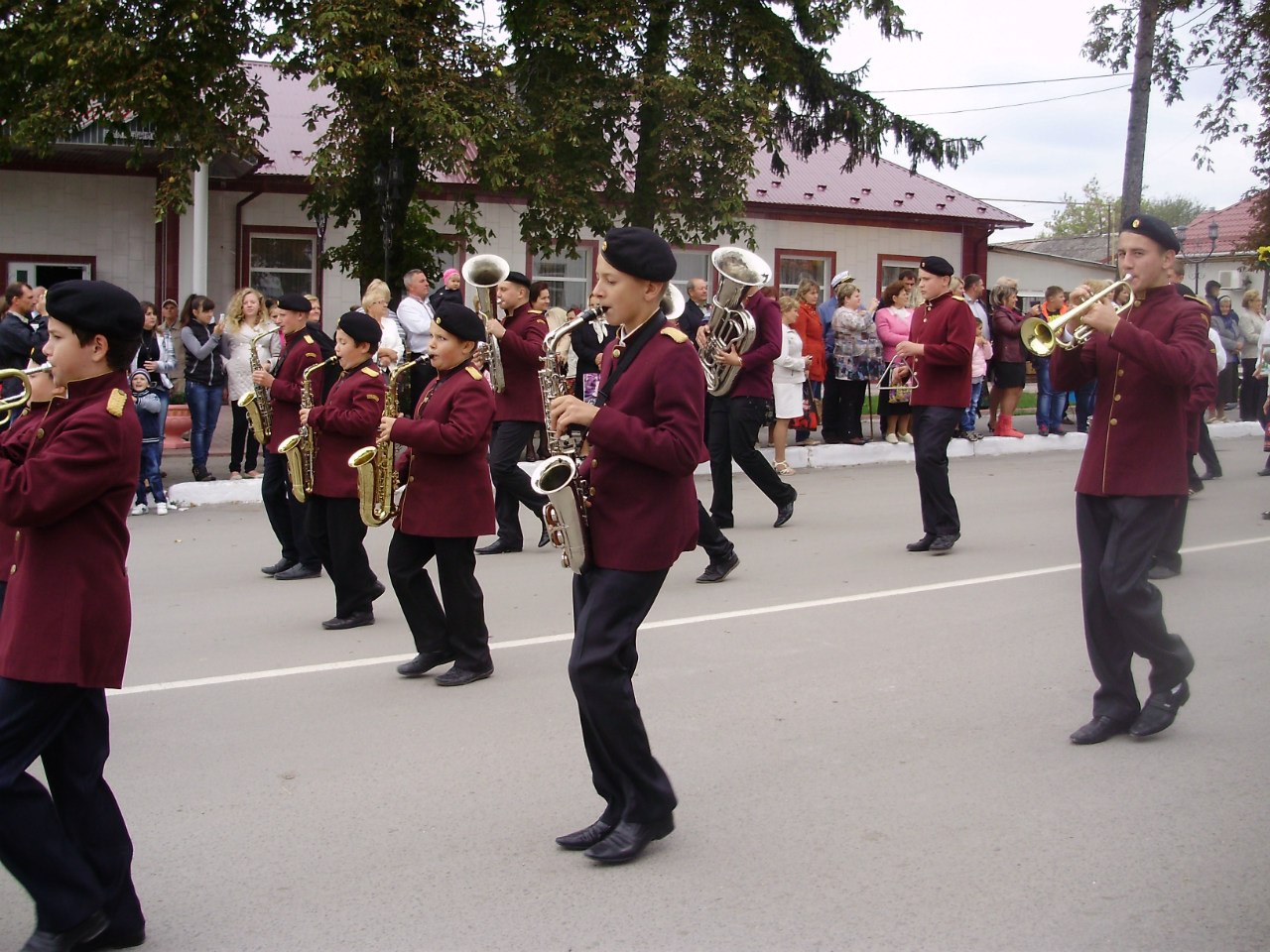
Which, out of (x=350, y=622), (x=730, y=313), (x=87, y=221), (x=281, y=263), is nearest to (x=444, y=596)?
(x=350, y=622)

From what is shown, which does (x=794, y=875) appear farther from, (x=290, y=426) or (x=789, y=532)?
(x=789, y=532)

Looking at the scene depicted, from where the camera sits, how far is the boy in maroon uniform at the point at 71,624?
3594 mm

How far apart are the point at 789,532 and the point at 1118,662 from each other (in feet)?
18.3

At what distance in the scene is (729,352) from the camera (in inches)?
398

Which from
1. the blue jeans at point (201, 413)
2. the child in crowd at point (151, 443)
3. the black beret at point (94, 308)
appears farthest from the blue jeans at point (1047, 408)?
the black beret at point (94, 308)

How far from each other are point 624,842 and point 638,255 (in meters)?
1.90

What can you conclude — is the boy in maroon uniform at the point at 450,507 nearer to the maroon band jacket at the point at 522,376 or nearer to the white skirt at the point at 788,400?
the maroon band jacket at the point at 522,376

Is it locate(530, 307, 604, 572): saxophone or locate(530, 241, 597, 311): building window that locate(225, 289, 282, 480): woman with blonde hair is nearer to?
locate(530, 307, 604, 572): saxophone

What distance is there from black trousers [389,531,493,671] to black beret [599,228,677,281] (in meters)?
2.52

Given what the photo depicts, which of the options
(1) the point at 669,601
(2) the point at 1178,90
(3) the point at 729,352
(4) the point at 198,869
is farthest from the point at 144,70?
(2) the point at 1178,90

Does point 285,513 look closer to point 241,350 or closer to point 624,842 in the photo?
point 241,350

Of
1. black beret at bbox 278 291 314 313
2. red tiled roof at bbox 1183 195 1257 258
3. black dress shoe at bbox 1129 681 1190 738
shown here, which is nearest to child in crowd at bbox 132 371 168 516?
black beret at bbox 278 291 314 313

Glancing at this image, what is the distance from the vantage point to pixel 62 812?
12.3 ft

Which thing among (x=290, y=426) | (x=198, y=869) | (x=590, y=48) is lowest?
(x=198, y=869)
